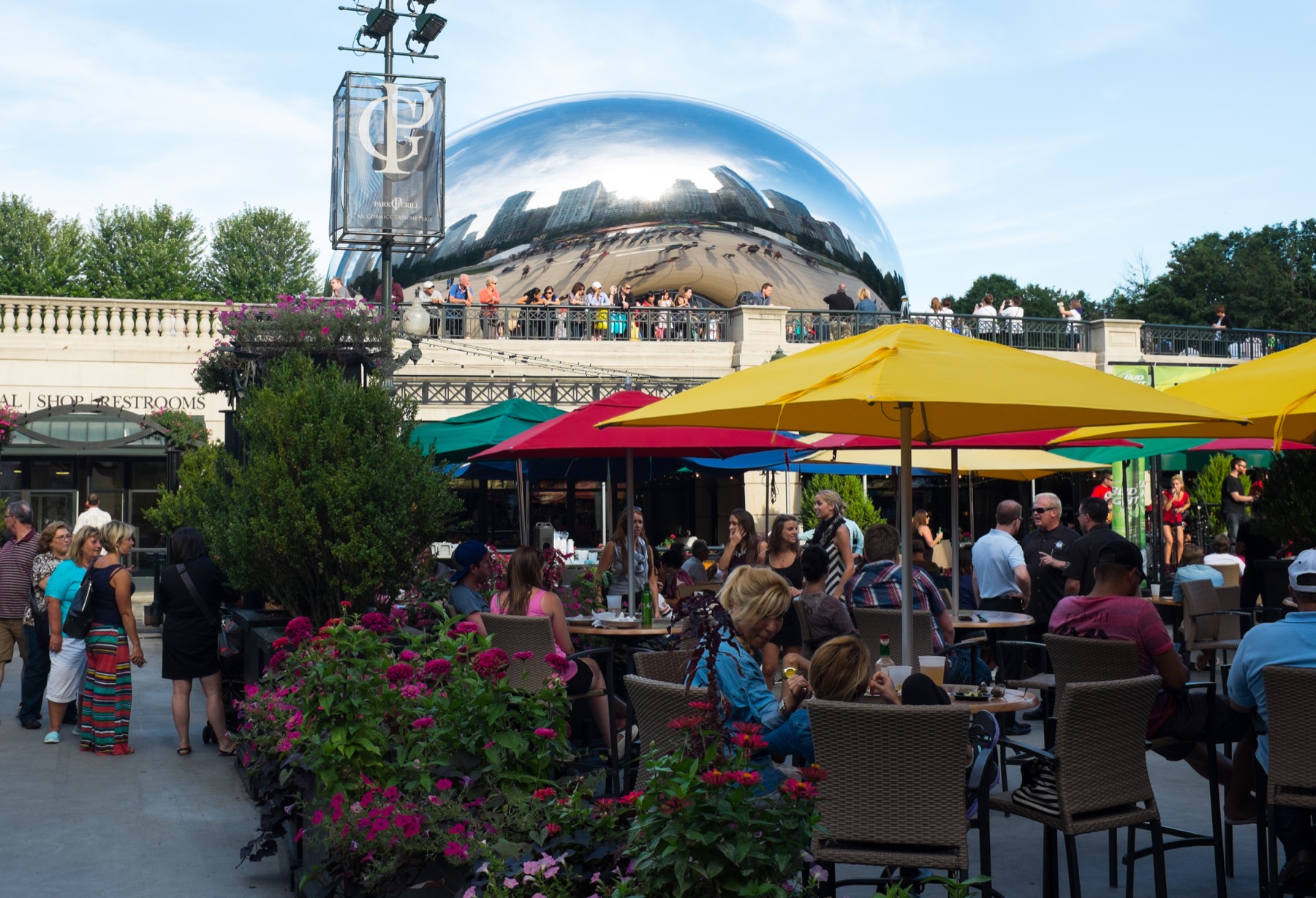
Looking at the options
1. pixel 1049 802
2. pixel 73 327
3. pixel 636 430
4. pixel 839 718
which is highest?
pixel 73 327

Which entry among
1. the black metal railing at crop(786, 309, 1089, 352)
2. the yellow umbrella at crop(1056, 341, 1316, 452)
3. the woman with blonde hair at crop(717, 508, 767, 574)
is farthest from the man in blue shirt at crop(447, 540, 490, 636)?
the black metal railing at crop(786, 309, 1089, 352)

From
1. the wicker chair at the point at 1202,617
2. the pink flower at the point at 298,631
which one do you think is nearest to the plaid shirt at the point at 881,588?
the wicker chair at the point at 1202,617

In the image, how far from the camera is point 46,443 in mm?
26250

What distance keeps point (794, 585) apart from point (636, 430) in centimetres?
197

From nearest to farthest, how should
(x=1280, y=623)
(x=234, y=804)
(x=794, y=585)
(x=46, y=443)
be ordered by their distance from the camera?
(x=1280, y=623)
(x=234, y=804)
(x=794, y=585)
(x=46, y=443)

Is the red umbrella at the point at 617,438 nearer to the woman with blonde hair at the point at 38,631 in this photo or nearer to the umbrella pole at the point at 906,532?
the umbrella pole at the point at 906,532

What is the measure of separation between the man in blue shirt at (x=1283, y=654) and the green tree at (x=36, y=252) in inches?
2419

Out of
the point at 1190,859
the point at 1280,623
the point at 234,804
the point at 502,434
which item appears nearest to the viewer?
the point at 1280,623

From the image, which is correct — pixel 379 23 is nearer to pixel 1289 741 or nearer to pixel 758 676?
pixel 758 676

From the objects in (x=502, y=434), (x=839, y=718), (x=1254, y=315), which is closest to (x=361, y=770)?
(x=839, y=718)

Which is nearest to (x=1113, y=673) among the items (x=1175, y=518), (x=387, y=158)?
(x=387, y=158)

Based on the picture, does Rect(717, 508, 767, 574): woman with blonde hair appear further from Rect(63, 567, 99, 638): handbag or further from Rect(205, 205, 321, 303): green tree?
Rect(205, 205, 321, 303): green tree

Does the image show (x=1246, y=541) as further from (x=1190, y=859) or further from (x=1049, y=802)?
(x=1049, y=802)

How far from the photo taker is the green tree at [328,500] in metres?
8.88
